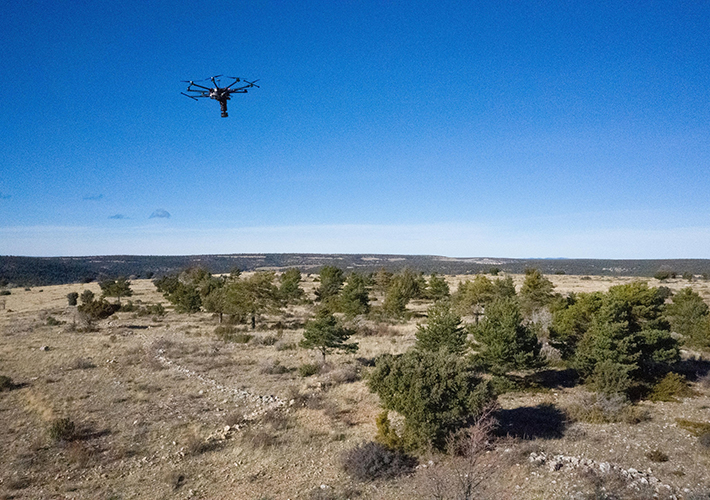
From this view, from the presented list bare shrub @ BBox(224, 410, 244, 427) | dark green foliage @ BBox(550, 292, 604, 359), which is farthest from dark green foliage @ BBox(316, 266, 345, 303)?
bare shrub @ BBox(224, 410, 244, 427)

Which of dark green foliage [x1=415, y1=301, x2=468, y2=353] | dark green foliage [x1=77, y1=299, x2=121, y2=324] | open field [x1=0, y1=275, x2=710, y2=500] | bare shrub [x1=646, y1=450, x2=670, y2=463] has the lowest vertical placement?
open field [x1=0, y1=275, x2=710, y2=500]

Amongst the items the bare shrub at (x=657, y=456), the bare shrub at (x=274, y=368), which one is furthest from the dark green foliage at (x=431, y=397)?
the bare shrub at (x=274, y=368)

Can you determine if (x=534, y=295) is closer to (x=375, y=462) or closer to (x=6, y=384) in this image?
(x=375, y=462)

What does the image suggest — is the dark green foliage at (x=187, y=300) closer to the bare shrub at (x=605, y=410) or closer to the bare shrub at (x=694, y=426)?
the bare shrub at (x=605, y=410)

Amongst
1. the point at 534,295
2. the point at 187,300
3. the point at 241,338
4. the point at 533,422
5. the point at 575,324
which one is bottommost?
the point at 533,422

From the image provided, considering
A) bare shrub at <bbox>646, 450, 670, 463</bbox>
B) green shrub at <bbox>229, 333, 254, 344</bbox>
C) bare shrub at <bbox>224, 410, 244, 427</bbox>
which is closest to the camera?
bare shrub at <bbox>646, 450, 670, 463</bbox>

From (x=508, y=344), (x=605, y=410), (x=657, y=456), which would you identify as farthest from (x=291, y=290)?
(x=657, y=456)

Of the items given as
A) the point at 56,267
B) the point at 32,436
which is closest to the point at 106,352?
the point at 32,436

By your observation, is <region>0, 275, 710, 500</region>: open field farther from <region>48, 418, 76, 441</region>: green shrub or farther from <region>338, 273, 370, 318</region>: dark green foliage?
<region>338, 273, 370, 318</region>: dark green foliage
